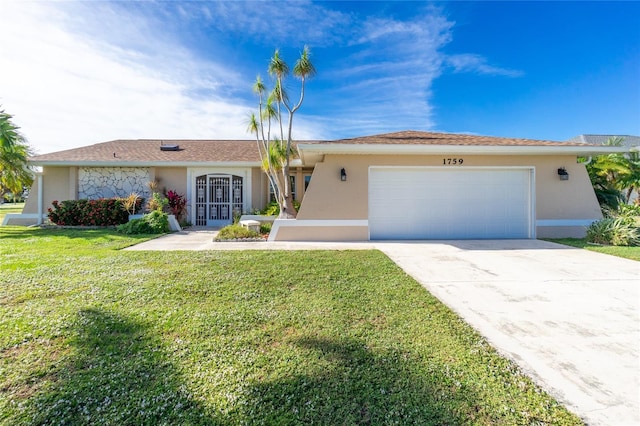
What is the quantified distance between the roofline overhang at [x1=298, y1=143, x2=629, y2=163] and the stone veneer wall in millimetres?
8944

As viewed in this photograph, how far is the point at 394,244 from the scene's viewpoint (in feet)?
27.2

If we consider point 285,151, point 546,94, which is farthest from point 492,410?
point 546,94

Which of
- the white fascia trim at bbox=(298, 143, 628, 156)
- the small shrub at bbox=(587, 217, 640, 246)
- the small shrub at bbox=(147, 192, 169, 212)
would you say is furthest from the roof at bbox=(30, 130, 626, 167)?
the small shrub at bbox=(587, 217, 640, 246)

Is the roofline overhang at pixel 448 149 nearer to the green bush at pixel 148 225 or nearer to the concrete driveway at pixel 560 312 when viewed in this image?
the concrete driveway at pixel 560 312

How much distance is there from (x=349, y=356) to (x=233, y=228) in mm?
7732

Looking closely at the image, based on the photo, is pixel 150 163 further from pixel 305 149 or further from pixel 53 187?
pixel 305 149

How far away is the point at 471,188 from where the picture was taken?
931 centimetres

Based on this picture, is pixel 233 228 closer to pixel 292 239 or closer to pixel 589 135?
pixel 292 239

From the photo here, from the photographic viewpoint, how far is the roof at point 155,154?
12.2m

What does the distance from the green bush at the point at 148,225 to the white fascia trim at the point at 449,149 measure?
251 inches

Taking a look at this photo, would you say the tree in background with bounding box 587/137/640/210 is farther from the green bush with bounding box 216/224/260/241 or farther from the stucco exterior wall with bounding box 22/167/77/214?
the stucco exterior wall with bounding box 22/167/77/214

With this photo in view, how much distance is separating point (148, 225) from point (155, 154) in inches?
206

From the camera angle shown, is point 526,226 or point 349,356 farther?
point 526,226

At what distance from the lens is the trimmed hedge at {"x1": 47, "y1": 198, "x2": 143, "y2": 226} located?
11.2 m
